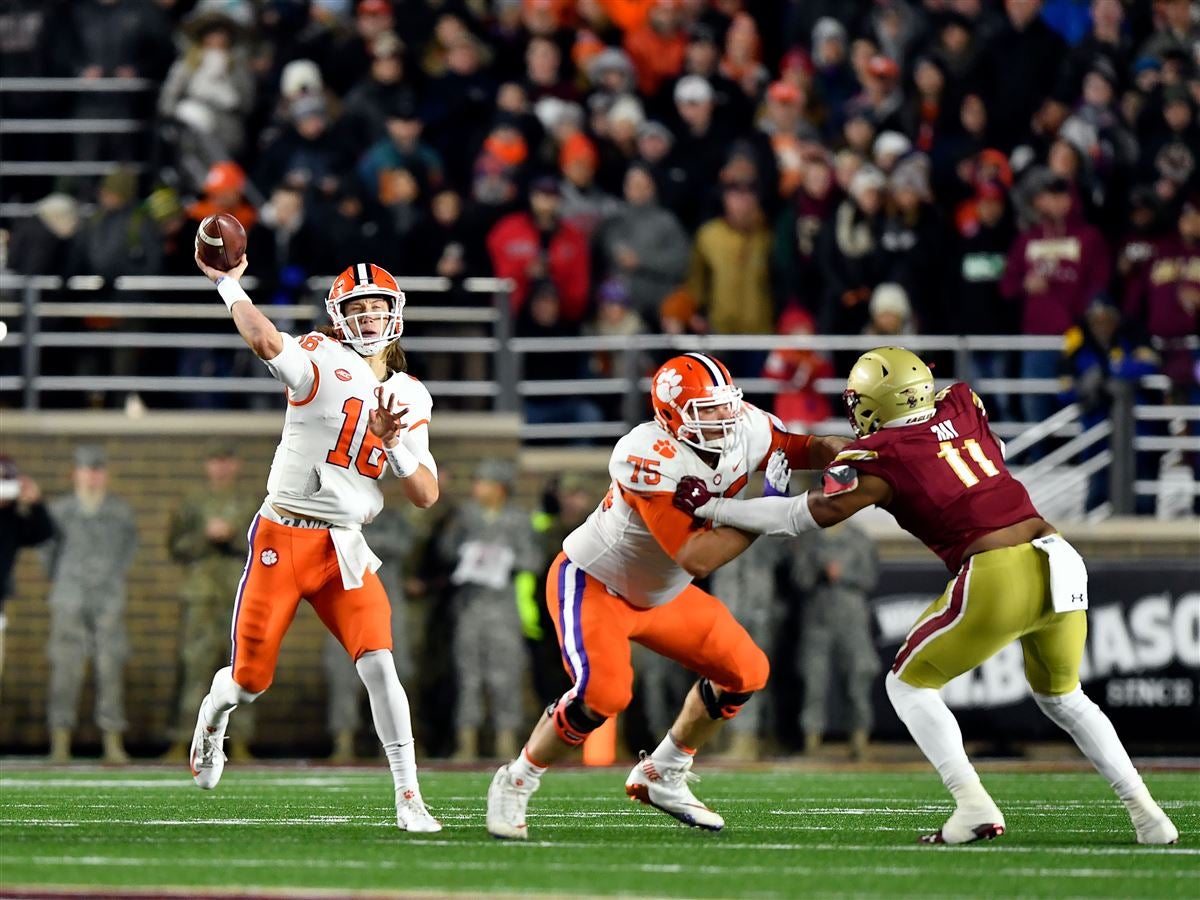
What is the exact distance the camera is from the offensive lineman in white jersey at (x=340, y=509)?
27.5 ft

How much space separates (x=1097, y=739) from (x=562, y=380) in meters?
8.14

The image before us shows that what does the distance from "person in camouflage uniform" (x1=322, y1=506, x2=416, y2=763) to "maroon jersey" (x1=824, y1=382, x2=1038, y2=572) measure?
22.1ft

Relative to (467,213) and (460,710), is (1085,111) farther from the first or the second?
(460,710)

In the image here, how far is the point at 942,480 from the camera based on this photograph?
7945 millimetres

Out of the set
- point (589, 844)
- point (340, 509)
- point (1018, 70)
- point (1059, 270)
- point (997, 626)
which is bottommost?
point (589, 844)

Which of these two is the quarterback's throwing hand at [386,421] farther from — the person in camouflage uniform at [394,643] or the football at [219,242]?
the person in camouflage uniform at [394,643]

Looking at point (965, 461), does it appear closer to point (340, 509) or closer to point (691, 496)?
point (691, 496)

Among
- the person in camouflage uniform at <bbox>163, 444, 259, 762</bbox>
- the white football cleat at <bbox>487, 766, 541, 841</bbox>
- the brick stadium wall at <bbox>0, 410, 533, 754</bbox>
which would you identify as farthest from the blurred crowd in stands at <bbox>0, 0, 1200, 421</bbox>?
the white football cleat at <bbox>487, 766, 541, 841</bbox>

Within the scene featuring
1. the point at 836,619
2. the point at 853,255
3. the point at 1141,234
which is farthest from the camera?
the point at 853,255

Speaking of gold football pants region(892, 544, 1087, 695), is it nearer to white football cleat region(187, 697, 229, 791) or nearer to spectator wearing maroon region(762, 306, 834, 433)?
white football cleat region(187, 697, 229, 791)

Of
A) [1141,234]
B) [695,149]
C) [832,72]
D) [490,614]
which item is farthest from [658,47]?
[490,614]

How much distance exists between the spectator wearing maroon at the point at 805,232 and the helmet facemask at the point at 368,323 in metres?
6.99

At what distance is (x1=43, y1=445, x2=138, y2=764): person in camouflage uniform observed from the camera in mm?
14469

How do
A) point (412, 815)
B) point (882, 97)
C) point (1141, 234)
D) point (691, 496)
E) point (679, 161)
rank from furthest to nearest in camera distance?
point (882, 97) < point (679, 161) < point (1141, 234) < point (412, 815) < point (691, 496)
